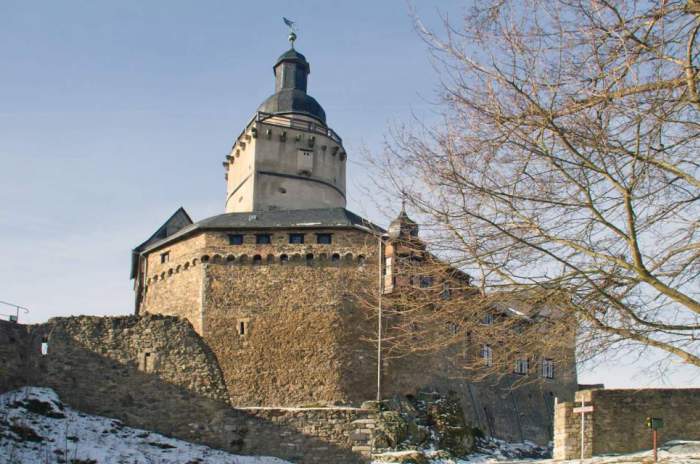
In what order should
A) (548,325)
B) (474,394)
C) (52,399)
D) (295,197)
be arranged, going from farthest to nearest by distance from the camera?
1. (295,197)
2. (474,394)
3. (52,399)
4. (548,325)

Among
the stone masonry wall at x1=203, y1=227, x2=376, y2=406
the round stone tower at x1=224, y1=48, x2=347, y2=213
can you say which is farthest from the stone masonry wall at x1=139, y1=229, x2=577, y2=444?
the round stone tower at x1=224, y1=48, x2=347, y2=213

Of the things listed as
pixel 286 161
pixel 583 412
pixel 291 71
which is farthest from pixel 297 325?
pixel 291 71

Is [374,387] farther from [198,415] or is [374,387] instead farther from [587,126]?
[587,126]

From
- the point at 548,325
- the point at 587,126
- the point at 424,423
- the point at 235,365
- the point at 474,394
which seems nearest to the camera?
the point at 587,126

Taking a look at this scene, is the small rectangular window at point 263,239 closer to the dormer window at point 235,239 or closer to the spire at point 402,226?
the dormer window at point 235,239

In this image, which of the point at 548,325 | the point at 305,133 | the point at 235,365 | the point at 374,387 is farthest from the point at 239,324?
the point at 548,325

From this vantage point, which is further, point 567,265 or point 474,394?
point 474,394

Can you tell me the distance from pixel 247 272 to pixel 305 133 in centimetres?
1004

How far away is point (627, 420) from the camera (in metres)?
19.6

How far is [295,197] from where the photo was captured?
36.8 metres

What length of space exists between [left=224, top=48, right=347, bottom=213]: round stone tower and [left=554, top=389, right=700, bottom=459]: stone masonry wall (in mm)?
19434

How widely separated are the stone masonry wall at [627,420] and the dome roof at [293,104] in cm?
2299

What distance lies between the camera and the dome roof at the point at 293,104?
3941 centimetres

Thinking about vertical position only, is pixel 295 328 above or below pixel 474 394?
above
